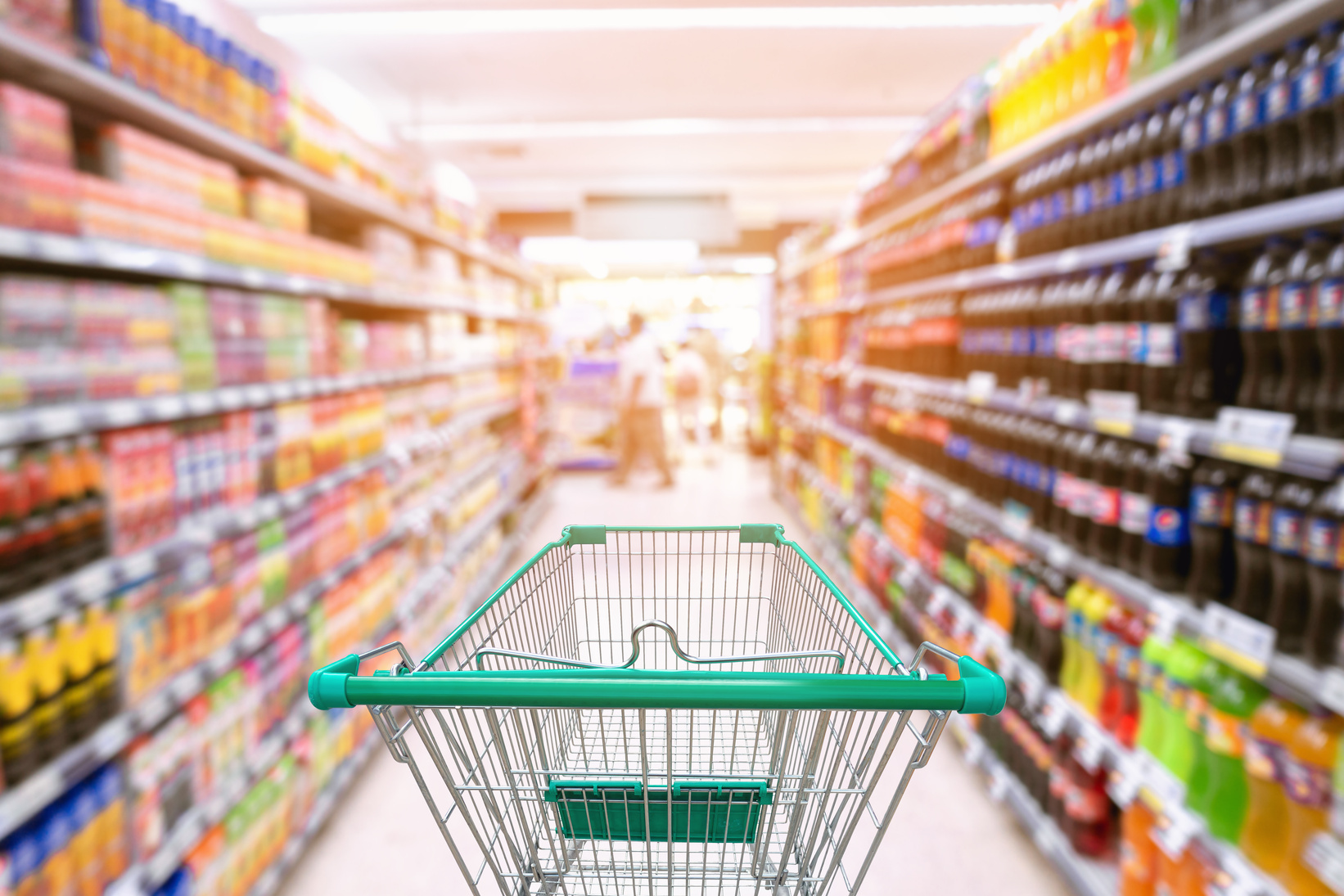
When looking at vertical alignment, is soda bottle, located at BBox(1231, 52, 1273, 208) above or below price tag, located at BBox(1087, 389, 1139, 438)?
above

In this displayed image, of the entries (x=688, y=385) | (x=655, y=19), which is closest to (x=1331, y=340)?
(x=655, y=19)

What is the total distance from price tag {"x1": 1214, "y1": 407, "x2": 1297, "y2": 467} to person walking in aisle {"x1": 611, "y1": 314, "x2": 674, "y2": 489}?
666 centimetres

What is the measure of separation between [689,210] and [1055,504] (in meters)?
8.50

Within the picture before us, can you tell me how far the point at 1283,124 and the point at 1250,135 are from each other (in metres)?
0.09

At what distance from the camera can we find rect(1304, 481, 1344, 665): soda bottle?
1489 mm

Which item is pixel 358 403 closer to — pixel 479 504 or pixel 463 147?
pixel 479 504

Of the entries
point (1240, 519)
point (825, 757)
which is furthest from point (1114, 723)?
point (825, 757)

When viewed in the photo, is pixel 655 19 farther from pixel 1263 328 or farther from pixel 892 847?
pixel 892 847

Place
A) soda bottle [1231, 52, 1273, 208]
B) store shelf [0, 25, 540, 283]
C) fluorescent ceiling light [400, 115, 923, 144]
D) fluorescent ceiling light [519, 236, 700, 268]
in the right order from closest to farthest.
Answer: store shelf [0, 25, 540, 283] < soda bottle [1231, 52, 1273, 208] < fluorescent ceiling light [400, 115, 923, 144] < fluorescent ceiling light [519, 236, 700, 268]

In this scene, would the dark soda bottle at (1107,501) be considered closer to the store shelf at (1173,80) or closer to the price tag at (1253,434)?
the price tag at (1253,434)

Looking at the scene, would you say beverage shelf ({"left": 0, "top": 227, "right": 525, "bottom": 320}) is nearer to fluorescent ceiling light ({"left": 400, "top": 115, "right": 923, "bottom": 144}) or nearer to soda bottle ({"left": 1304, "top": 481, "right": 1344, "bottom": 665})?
soda bottle ({"left": 1304, "top": 481, "right": 1344, "bottom": 665})

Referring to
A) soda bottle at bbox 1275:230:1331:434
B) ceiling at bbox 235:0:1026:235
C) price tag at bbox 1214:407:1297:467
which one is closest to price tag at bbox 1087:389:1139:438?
price tag at bbox 1214:407:1297:467

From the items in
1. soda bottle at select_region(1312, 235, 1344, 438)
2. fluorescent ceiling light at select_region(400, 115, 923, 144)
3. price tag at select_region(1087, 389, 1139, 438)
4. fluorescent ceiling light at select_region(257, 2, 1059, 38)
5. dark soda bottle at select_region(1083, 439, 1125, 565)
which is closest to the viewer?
soda bottle at select_region(1312, 235, 1344, 438)

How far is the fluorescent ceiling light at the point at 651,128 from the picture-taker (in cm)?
743
